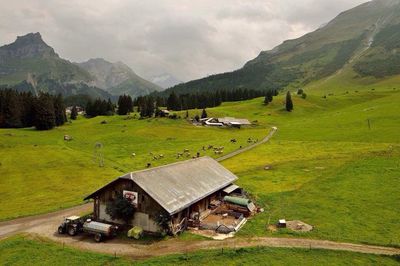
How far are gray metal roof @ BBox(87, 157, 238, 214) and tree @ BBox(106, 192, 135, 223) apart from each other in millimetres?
2977

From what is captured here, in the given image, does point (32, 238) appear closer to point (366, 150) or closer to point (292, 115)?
point (366, 150)

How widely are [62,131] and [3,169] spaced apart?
6004 centimetres

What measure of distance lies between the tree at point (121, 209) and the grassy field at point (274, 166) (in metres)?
14.0

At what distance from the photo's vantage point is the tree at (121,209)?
45344mm

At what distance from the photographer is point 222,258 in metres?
36.1

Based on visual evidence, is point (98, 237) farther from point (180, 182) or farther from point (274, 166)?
point (274, 166)

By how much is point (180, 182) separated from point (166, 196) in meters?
5.38

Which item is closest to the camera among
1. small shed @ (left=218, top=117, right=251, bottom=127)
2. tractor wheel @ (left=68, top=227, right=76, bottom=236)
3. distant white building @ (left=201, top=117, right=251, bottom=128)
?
tractor wheel @ (left=68, top=227, right=76, bottom=236)

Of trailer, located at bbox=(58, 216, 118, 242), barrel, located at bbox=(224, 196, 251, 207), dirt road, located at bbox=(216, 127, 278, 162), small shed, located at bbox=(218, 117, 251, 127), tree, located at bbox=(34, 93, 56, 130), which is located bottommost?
trailer, located at bbox=(58, 216, 118, 242)

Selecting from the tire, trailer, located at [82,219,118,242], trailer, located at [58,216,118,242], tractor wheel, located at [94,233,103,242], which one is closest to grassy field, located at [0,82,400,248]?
the tire

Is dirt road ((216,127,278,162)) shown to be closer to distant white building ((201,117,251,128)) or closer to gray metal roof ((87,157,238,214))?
distant white building ((201,117,251,128))

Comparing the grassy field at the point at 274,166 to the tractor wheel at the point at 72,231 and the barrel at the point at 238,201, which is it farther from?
the tractor wheel at the point at 72,231

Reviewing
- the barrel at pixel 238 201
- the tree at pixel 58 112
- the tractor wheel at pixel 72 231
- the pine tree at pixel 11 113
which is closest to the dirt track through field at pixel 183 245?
the tractor wheel at pixel 72 231

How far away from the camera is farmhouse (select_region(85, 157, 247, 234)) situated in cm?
4412
